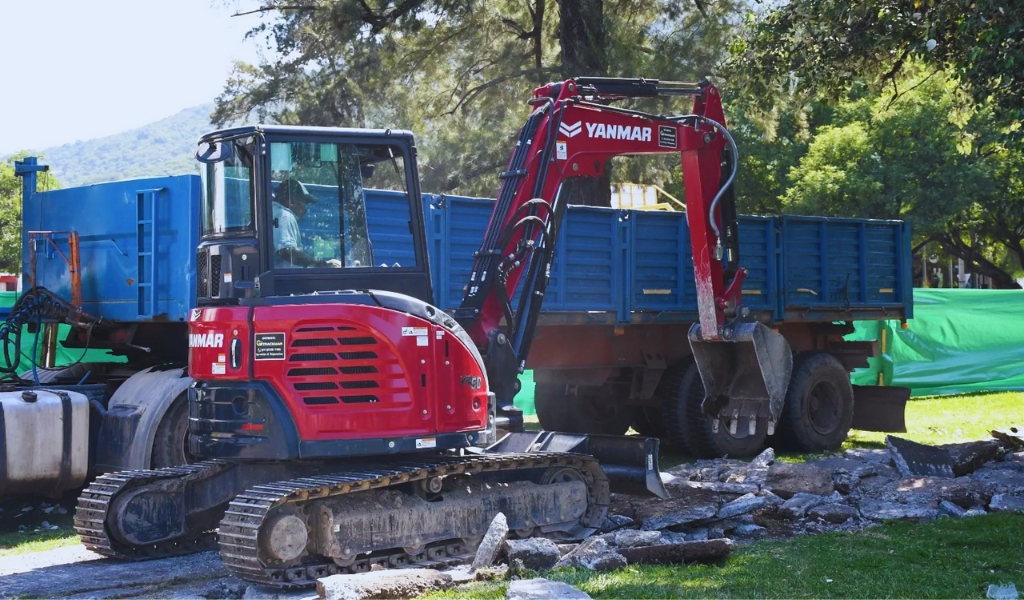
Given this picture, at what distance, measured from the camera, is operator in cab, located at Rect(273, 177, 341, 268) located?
26.0 feet

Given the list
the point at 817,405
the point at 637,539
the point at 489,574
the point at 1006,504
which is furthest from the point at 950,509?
the point at 817,405

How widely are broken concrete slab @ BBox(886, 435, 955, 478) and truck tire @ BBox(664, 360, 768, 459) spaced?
2076 mm

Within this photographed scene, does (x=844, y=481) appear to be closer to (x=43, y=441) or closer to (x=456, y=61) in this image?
(x=43, y=441)

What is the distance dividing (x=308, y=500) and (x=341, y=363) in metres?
0.91

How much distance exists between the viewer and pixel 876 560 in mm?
7895

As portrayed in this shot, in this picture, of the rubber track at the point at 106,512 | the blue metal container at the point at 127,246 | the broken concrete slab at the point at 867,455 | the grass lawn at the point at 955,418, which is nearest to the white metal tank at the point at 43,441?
the blue metal container at the point at 127,246

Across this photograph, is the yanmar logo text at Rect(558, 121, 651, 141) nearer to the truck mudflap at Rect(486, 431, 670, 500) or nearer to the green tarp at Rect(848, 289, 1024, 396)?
the truck mudflap at Rect(486, 431, 670, 500)

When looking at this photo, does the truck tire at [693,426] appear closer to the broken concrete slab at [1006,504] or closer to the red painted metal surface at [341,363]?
the broken concrete slab at [1006,504]

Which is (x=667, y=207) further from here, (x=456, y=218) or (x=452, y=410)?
(x=452, y=410)

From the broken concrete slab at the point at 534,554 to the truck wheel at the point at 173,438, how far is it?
382 centimetres

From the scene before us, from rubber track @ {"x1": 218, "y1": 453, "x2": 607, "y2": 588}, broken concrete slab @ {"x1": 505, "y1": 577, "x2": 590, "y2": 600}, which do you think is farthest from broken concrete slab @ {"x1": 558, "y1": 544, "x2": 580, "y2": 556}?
broken concrete slab @ {"x1": 505, "y1": 577, "x2": 590, "y2": 600}

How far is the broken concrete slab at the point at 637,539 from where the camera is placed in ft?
27.4

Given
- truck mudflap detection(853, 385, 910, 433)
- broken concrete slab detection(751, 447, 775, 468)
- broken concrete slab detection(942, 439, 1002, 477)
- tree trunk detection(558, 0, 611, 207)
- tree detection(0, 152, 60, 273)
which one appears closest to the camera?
broken concrete slab detection(751, 447, 775, 468)

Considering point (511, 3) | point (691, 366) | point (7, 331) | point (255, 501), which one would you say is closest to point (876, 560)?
point (255, 501)
